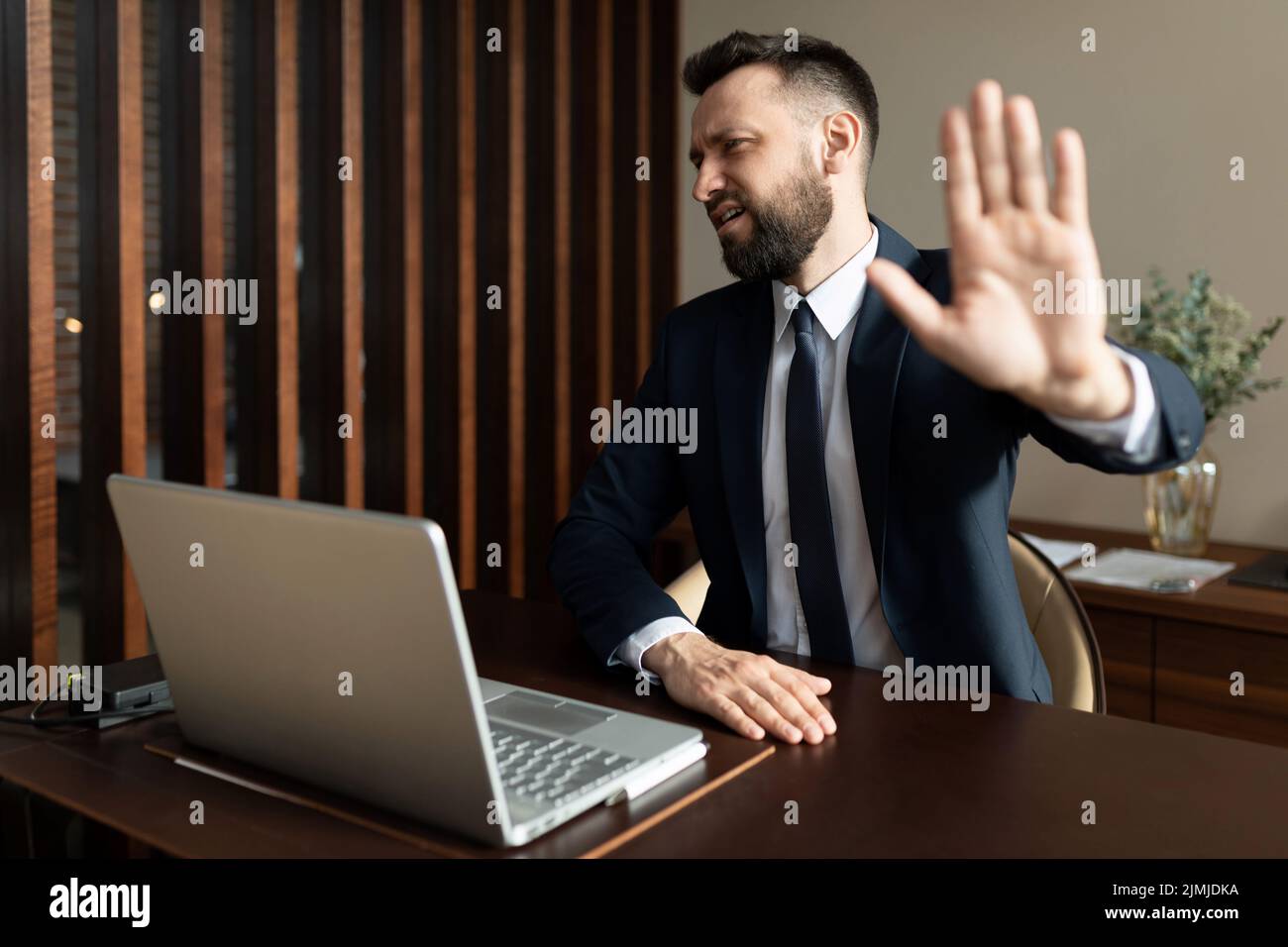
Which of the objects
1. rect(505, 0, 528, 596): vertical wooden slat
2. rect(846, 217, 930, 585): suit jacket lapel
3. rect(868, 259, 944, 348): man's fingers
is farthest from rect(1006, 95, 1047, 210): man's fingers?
rect(505, 0, 528, 596): vertical wooden slat

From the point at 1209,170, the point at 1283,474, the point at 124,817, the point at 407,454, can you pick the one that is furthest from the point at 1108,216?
the point at 124,817

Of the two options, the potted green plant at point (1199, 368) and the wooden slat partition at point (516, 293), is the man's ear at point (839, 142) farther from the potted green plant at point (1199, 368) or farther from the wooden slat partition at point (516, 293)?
the wooden slat partition at point (516, 293)

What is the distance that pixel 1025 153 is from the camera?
3.67ft

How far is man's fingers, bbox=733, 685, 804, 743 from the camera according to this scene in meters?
1.19

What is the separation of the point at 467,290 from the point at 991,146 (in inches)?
87.4

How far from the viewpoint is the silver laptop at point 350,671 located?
906 mm

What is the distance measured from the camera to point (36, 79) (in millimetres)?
2227

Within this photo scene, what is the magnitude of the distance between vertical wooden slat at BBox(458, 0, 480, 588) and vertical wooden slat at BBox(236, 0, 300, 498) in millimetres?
519

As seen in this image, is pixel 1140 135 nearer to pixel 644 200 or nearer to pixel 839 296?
pixel 644 200

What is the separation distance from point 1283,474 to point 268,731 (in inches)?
108

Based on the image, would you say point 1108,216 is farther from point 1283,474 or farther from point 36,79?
point 36,79

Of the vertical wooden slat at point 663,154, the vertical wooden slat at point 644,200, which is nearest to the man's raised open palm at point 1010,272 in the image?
the vertical wooden slat at point 644,200

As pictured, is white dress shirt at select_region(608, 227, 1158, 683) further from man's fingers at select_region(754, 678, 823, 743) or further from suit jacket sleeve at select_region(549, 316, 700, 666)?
man's fingers at select_region(754, 678, 823, 743)
